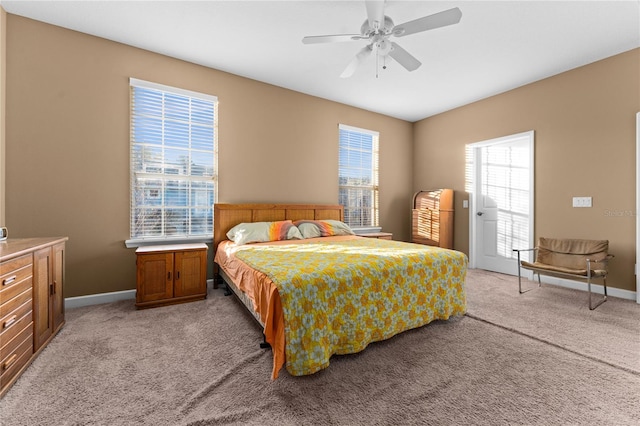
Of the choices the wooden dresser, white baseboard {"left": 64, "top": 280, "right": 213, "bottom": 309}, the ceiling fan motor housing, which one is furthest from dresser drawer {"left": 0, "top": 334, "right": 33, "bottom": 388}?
the ceiling fan motor housing

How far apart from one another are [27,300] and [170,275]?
1.18 m

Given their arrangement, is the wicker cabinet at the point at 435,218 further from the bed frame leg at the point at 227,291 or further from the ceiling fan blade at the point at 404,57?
the bed frame leg at the point at 227,291

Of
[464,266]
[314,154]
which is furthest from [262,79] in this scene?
[464,266]

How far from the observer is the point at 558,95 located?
3748 millimetres

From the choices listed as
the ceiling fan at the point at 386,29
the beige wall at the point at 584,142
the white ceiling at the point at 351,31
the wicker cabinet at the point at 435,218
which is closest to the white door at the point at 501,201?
the beige wall at the point at 584,142

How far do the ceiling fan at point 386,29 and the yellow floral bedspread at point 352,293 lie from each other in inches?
74.5

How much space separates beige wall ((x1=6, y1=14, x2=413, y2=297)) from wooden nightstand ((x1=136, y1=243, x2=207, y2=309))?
54 cm

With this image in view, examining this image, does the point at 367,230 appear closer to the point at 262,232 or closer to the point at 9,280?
the point at 262,232

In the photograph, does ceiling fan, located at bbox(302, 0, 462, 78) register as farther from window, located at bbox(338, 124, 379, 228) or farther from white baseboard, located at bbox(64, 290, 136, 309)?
white baseboard, located at bbox(64, 290, 136, 309)

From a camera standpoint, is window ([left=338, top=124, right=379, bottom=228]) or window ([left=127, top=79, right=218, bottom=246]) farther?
window ([left=338, top=124, right=379, bottom=228])

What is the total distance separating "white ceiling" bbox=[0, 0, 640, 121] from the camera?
2525 millimetres

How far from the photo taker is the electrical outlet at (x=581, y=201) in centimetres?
349

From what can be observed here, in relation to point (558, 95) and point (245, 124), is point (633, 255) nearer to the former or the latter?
point (558, 95)

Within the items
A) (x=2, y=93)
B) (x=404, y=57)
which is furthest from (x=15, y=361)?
(x=404, y=57)
